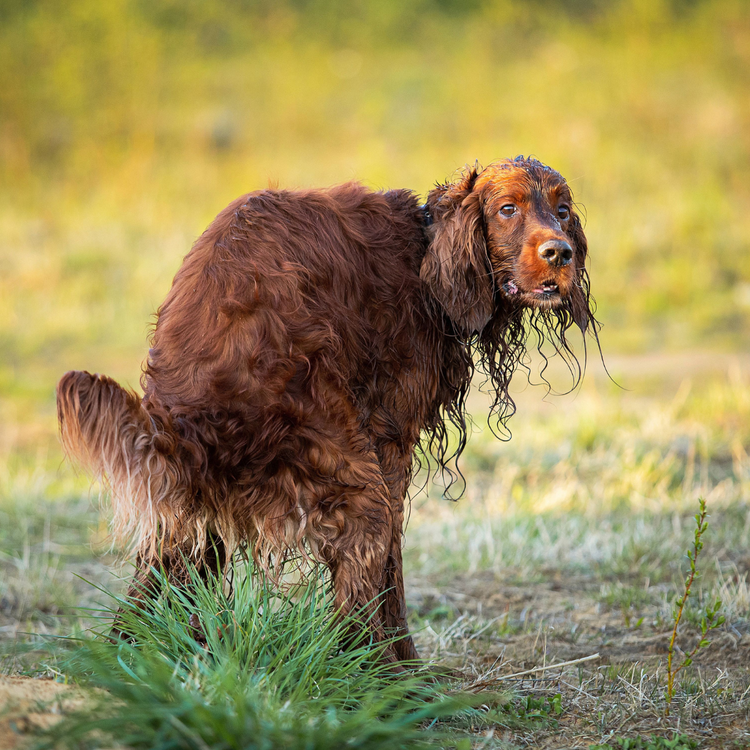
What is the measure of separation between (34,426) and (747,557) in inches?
232

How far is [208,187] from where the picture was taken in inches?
545

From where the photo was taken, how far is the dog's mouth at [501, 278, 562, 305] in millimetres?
2923

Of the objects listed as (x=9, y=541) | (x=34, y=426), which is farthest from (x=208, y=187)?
(x=9, y=541)

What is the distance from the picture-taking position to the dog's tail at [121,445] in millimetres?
2492

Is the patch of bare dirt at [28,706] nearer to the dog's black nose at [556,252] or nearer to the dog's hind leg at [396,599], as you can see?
the dog's hind leg at [396,599]

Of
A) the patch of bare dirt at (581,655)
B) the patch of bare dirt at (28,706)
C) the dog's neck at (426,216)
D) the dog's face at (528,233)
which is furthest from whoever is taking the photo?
the dog's neck at (426,216)

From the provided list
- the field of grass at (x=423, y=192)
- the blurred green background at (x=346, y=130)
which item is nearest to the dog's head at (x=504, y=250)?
the field of grass at (x=423, y=192)

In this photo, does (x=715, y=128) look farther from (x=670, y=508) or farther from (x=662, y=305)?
(x=670, y=508)

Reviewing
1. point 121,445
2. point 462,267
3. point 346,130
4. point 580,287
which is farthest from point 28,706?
point 346,130

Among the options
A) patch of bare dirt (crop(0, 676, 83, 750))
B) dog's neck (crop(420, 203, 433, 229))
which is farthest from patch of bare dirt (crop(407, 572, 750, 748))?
dog's neck (crop(420, 203, 433, 229))

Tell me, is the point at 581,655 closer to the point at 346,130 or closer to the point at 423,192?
the point at 423,192

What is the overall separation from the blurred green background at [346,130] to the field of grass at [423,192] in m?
0.05

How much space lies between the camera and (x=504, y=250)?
9.82ft

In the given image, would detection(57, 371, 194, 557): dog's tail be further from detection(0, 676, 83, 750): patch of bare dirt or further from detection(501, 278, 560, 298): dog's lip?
detection(501, 278, 560, 298): dog's lip
